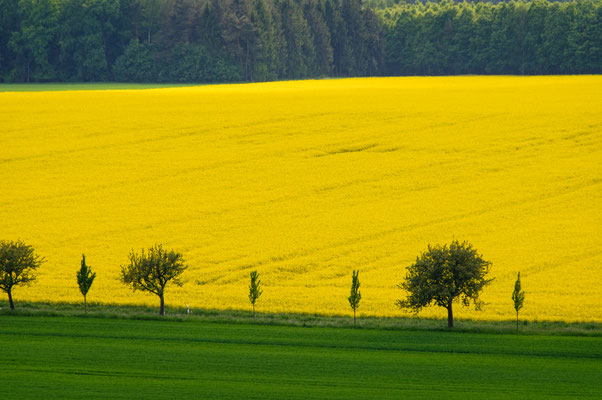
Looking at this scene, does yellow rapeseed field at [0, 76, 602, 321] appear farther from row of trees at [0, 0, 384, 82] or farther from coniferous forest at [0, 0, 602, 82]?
coniferous forest at [0, 0, 602, 82]

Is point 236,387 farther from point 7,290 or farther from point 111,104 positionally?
point 111,104

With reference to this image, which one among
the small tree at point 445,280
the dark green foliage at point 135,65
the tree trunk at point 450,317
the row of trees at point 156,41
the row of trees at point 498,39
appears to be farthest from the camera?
the row of trees at point 498,39

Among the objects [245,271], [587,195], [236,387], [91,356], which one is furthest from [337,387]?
[587,195]

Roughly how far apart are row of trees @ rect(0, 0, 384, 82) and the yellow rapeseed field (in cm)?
4249

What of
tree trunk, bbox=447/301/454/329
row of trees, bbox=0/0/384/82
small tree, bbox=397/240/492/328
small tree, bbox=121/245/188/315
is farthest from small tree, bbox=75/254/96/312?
row of trees, bbox=0/0/384/82

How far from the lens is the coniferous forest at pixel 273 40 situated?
417 feet

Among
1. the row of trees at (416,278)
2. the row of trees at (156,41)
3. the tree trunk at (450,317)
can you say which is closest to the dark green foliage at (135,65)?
the row of trees at (156,41)

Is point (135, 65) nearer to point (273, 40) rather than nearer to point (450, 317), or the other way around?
point (273, 40)

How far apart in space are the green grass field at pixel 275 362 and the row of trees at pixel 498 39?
347 ft

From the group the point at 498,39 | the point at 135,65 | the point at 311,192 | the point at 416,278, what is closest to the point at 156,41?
the point at 135,65

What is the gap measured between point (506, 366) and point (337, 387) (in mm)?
5683

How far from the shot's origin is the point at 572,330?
32844mm

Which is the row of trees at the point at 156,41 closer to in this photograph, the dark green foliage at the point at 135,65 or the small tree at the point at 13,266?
the dark green foliage at the point at 135,65

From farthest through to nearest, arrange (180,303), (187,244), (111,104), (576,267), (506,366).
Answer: (111,104), (187,244), (576,267), (180,303), (506,366)
